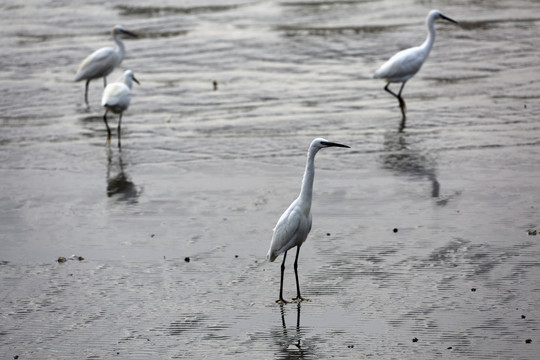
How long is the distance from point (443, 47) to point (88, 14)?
38.8 feet

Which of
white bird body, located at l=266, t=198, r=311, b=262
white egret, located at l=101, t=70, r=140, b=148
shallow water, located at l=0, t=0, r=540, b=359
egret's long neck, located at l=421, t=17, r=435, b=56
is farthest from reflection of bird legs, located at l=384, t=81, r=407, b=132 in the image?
white bird body, located at l=266, t=198, r=311, b=262

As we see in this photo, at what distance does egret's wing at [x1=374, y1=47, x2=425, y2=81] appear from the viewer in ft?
53.6

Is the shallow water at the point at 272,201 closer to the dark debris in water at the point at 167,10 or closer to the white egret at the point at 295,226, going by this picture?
→ the white egret at the point at 295,226

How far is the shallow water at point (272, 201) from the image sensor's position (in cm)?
771

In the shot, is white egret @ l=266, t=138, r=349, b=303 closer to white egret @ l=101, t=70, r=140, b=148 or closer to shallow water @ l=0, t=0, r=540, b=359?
shallow water @ l=0, t=0, r=540, b=359

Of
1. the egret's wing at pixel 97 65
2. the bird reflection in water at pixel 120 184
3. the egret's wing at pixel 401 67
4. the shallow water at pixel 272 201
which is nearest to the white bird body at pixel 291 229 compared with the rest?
the shallow water at pixel 272 201

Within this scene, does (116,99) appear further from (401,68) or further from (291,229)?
(291,229)

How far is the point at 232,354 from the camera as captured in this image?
7.24 m

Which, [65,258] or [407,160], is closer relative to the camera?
[65,258]

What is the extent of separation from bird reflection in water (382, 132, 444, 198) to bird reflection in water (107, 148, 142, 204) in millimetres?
3243

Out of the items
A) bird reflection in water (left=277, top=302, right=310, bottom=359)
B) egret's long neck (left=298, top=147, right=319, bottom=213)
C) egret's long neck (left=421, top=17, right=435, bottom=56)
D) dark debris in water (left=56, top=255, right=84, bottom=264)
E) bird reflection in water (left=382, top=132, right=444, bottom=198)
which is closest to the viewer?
bird reflection in water (left=277, top=302, right=310, bottom=359)

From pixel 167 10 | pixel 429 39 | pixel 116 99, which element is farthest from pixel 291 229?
pixel 167 10

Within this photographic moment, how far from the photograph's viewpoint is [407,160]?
12891 millimetres

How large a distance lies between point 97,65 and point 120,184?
22.4 ft
